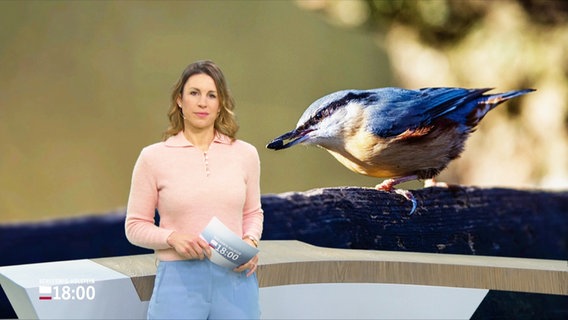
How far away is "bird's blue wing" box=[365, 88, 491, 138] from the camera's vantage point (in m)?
2.53

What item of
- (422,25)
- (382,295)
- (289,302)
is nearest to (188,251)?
(289,302)

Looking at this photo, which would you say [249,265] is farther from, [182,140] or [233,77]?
[233,77]

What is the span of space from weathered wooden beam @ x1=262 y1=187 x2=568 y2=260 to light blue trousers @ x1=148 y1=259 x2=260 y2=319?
947 mm

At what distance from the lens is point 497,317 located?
235cm

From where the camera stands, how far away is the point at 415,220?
265 cm

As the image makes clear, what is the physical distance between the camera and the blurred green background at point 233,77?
154 inches

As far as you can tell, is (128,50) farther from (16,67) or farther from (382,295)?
(382,295)

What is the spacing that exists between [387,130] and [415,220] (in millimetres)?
301

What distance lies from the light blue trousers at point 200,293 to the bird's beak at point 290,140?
33.6 inches

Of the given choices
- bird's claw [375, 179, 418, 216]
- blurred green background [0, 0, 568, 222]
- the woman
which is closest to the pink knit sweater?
the woman

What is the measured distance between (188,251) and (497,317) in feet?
3.31

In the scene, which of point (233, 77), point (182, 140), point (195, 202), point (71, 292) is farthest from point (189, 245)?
point (233, 77)

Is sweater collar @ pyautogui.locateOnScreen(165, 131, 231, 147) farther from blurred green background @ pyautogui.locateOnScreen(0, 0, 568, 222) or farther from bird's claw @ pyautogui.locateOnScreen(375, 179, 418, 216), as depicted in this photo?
blurred green background @ pyautogui.locateOnScreen(0, 0, 568, 222)

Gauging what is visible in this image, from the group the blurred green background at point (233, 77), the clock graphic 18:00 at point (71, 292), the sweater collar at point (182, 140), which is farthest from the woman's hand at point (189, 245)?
the blurred green background at point (233, 77)
